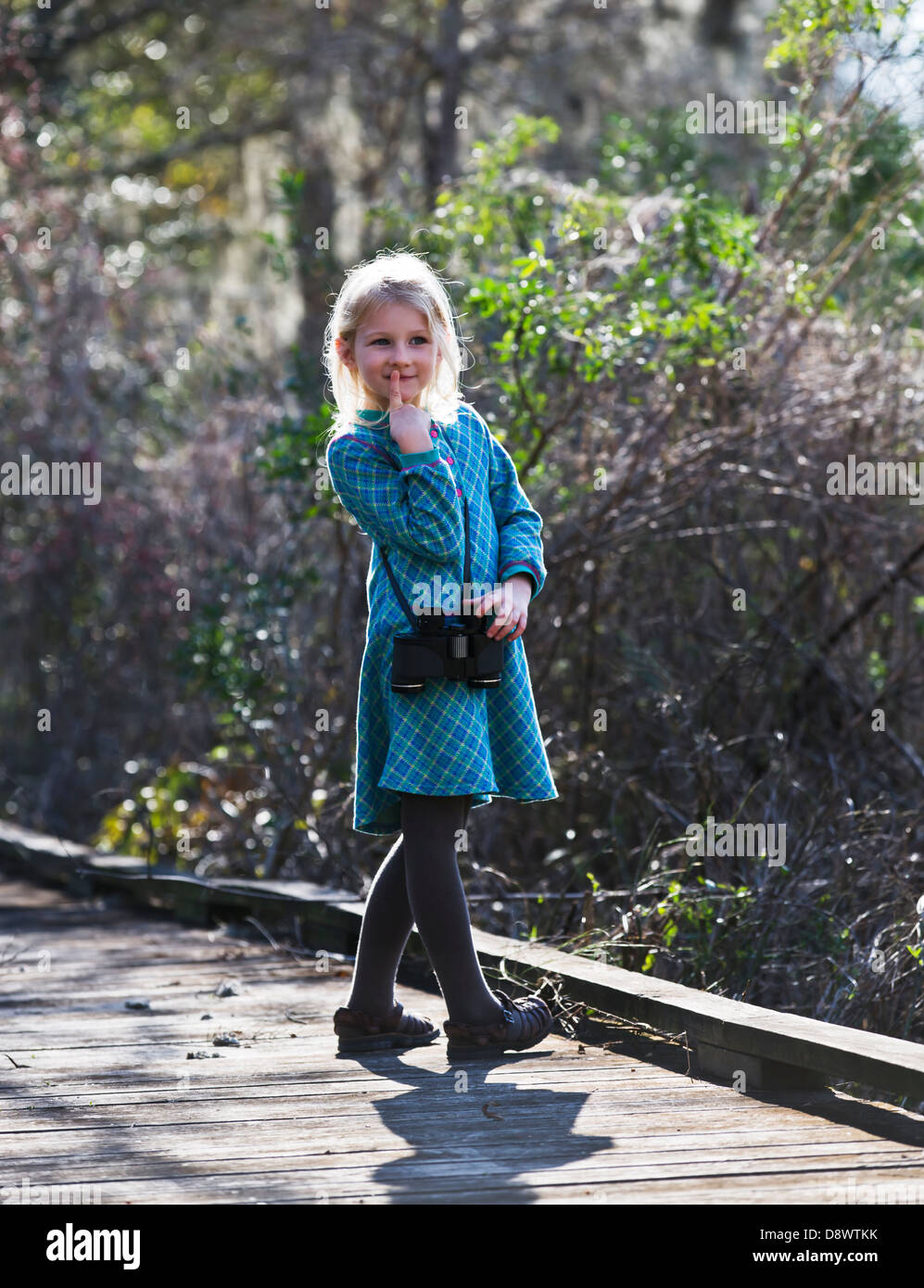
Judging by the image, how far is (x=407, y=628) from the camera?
3.56m

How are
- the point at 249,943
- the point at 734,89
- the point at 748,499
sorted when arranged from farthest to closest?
the point at 734,89 → the point at 748,499 → the point at 249,943

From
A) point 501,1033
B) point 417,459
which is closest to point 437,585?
point 417,459

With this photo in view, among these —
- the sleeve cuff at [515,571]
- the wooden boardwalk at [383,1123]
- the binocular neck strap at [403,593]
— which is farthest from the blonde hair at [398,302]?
the wooden boardwalk at [383,1123]

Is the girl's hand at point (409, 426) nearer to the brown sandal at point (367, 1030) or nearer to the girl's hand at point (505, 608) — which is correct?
the girl's hand at point (505, 608)

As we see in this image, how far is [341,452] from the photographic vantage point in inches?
Result: 140

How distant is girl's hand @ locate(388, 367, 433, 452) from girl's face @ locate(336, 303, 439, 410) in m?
0.05

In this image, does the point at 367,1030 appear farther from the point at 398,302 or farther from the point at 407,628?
the point at 398,302

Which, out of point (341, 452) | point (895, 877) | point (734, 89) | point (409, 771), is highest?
point (734, 89)

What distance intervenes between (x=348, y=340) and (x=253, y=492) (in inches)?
179

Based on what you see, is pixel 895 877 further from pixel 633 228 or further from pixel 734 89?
pixel 734 89

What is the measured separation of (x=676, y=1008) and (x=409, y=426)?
139 centimetres

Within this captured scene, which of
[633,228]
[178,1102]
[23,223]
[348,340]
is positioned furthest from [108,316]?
[178,1102]

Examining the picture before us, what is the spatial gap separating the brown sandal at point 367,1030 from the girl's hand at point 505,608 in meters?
0.93

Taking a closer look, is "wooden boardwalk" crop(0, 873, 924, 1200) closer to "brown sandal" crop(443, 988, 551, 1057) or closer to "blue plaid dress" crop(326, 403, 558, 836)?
"brown sandal" crop(443, 988, 551, 1057)
